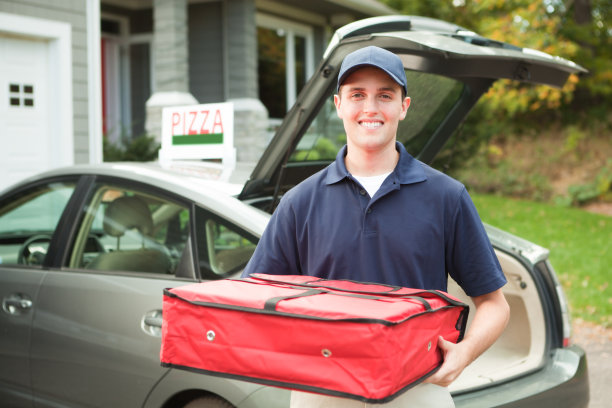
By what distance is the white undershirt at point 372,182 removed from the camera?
1.94 m

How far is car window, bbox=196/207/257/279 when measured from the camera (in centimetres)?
297

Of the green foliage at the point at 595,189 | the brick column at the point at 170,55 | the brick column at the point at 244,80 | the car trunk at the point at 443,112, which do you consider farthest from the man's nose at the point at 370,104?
the green foliage at the point at 595,189

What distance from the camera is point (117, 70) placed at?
44.2 ft

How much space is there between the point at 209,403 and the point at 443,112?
2.00 meters

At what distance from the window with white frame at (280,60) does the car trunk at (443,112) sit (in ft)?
35.3

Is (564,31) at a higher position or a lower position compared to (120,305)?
higher

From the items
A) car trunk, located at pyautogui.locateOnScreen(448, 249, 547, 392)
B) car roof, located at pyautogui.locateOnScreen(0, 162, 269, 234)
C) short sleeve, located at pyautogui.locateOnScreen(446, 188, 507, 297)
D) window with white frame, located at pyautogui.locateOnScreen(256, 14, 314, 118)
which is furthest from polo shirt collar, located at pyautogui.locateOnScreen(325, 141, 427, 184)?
window with white frame, located at pyautogui.locateOnScreen(256, 14, 314, 118)

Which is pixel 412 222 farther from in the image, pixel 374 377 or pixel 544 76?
pixel 544 76

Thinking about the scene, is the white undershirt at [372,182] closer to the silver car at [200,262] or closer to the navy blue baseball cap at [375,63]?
the navy blue baseball cap at [375,63]

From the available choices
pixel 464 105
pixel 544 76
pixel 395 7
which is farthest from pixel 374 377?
pixel 395 7

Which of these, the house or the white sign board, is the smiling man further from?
the house

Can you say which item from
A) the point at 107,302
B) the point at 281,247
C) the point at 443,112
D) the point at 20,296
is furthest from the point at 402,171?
the point at 20,296

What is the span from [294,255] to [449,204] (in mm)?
461

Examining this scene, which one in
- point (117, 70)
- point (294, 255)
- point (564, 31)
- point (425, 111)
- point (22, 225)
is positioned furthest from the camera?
point (564, 31)
